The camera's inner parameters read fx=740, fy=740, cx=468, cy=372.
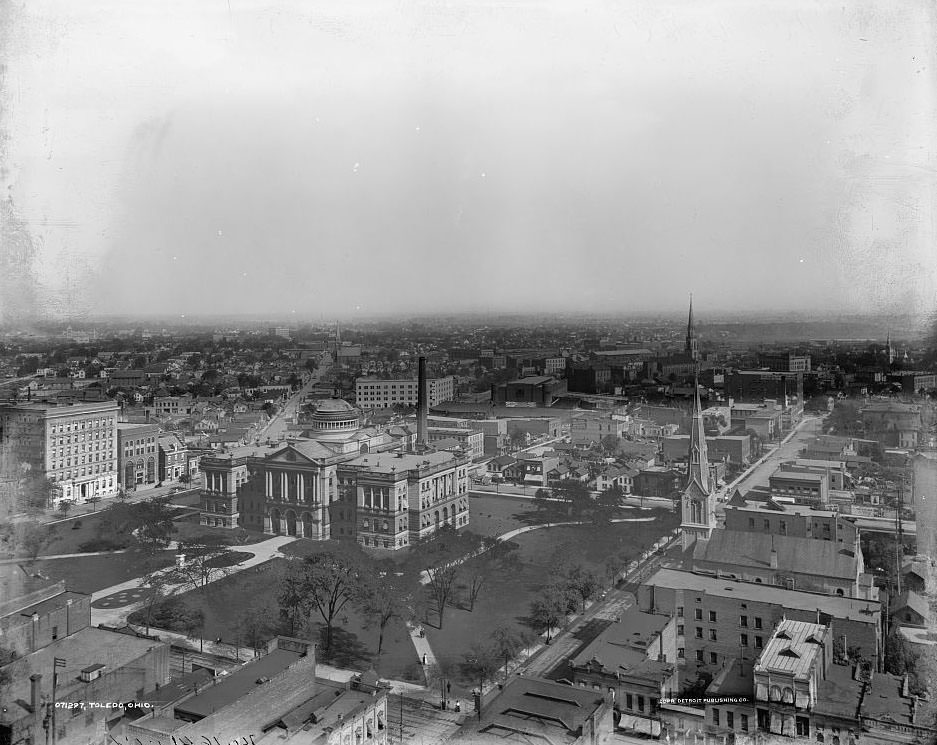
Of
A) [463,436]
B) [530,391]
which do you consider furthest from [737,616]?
[530,391]

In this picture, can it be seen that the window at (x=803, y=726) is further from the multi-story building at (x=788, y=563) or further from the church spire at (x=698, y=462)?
the church spire at (x=698, y=462)

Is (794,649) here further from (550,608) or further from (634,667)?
(550,608)

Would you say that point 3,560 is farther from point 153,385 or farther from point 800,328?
point 800,328

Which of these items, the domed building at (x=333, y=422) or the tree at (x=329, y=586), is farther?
the domed building at (x=333, y=422)

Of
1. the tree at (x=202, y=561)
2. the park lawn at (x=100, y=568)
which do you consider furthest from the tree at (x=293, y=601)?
the park lawn at (x=100, y=568)

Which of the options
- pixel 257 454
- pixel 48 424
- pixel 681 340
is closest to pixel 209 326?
pixel 257 454

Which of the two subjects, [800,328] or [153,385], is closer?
[800,328]
